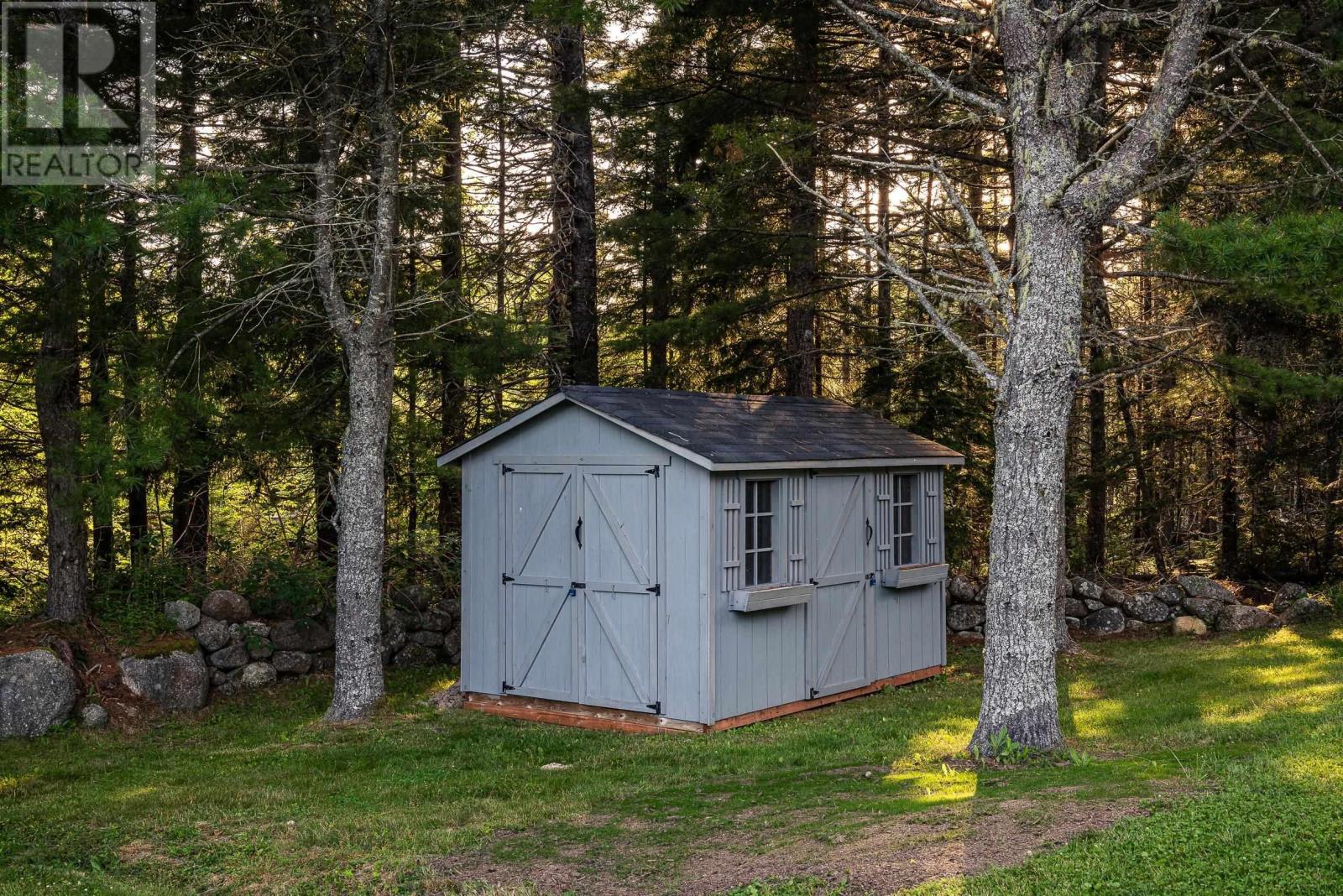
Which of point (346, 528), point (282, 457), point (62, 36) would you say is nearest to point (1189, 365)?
point (346, 528)

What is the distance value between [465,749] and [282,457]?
5.04m

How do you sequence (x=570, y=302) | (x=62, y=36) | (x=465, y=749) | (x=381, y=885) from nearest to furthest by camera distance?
(x=381, y=885) < (x=465, y=749) < (x=62, y=36) < (x=570, y=302)

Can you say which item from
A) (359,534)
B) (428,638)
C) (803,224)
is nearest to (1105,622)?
(803,224)

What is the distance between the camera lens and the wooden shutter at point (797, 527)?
410 inches

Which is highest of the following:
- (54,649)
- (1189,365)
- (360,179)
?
(360,179)

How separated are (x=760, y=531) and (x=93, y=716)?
20.4 ft

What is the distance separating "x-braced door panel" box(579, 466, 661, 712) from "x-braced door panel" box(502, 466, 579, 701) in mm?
159

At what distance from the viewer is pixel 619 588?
32.9ft

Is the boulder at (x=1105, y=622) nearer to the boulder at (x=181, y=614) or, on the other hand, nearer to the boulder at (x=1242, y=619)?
the boulder at (x=1242, y=619)

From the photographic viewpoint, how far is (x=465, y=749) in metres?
9.13

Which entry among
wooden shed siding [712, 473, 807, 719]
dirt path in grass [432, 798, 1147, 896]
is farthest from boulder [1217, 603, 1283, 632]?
dirt path in grass [432, 798, 1147, 896]

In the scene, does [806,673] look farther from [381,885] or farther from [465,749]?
[381,885]

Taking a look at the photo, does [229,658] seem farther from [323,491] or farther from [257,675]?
[323,491]

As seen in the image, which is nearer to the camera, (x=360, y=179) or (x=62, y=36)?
(x=62, y=36)
